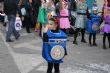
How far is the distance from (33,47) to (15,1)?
83.3 inches

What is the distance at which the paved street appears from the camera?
389 inches

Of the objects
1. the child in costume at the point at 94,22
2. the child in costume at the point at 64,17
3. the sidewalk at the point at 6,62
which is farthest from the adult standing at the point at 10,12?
the child in costume at the point at 94,22

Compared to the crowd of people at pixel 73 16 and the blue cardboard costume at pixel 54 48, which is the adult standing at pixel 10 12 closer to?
the crowd of people at pixel 73 16

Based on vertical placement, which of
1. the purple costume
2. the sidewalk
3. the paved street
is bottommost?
the paved street

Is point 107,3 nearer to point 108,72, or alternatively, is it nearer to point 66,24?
point 66,24

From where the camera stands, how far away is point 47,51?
8242mm

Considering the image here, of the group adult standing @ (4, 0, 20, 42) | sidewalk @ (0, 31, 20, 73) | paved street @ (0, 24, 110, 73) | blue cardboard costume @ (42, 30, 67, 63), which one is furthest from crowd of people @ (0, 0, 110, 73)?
blue cardboard costume @ (42, 30, 67, 63)

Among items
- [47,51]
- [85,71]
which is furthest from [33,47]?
[47,51]

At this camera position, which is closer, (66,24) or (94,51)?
(94,51)

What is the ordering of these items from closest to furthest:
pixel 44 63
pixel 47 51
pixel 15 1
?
pixel 47 51 < pixel 44 63 < pixel 15 1

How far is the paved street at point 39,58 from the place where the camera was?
9875mm

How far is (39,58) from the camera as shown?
11.3m

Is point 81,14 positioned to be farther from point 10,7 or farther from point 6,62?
point 6,62

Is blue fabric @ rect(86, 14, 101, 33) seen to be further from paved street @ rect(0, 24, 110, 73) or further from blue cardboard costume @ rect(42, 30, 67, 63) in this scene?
blue cardboard costume @ rect(42, 30, 67, 63)
